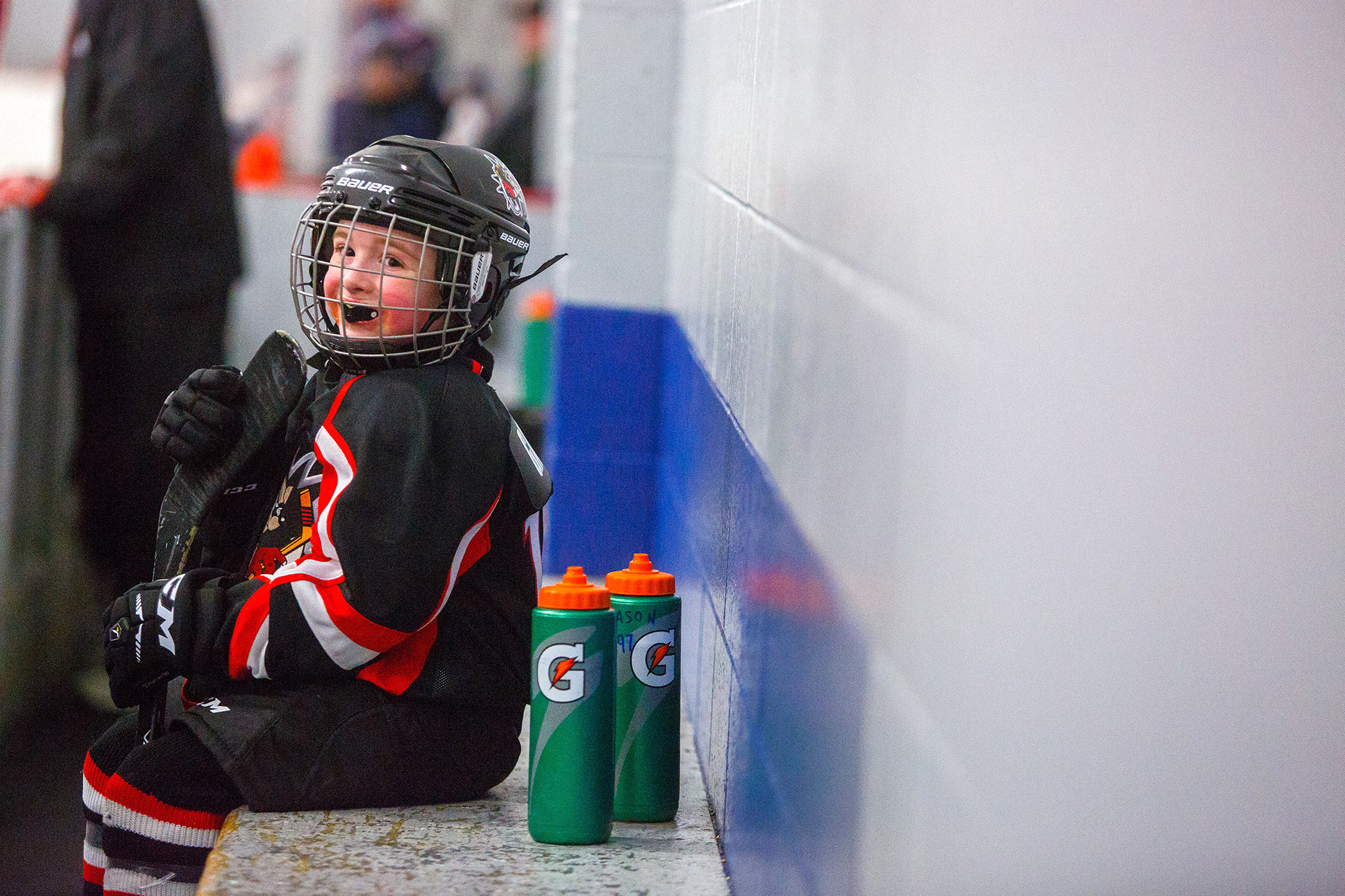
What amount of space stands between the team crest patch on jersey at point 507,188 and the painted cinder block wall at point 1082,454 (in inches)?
31.1

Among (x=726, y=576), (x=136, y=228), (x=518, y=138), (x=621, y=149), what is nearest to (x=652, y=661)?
(x=726, y=576)

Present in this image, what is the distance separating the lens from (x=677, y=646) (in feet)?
7.01

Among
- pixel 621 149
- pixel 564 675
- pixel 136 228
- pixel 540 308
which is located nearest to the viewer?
pixel 564 675

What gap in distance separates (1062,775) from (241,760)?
134 centimetres

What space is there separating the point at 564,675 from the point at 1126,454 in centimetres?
111

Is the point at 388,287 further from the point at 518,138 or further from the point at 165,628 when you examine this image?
the point at 518,138

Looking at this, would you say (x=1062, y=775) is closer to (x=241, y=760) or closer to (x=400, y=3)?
(x=241, y=760)

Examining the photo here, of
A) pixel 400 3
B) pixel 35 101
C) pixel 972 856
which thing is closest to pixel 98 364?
pixel 972 856

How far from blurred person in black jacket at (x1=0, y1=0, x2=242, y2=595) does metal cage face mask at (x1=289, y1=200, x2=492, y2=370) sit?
2.24 m

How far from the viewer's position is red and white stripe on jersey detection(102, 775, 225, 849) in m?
2.00

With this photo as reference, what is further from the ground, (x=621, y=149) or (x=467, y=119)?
(x=467, y=119)

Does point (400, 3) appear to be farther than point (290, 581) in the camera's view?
Yes

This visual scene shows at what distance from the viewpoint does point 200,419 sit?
214cm

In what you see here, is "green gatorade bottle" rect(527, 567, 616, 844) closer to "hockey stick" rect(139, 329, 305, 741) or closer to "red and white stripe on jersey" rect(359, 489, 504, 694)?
"red and white stripe on jersey" rect(359, 489, 504, 694)
